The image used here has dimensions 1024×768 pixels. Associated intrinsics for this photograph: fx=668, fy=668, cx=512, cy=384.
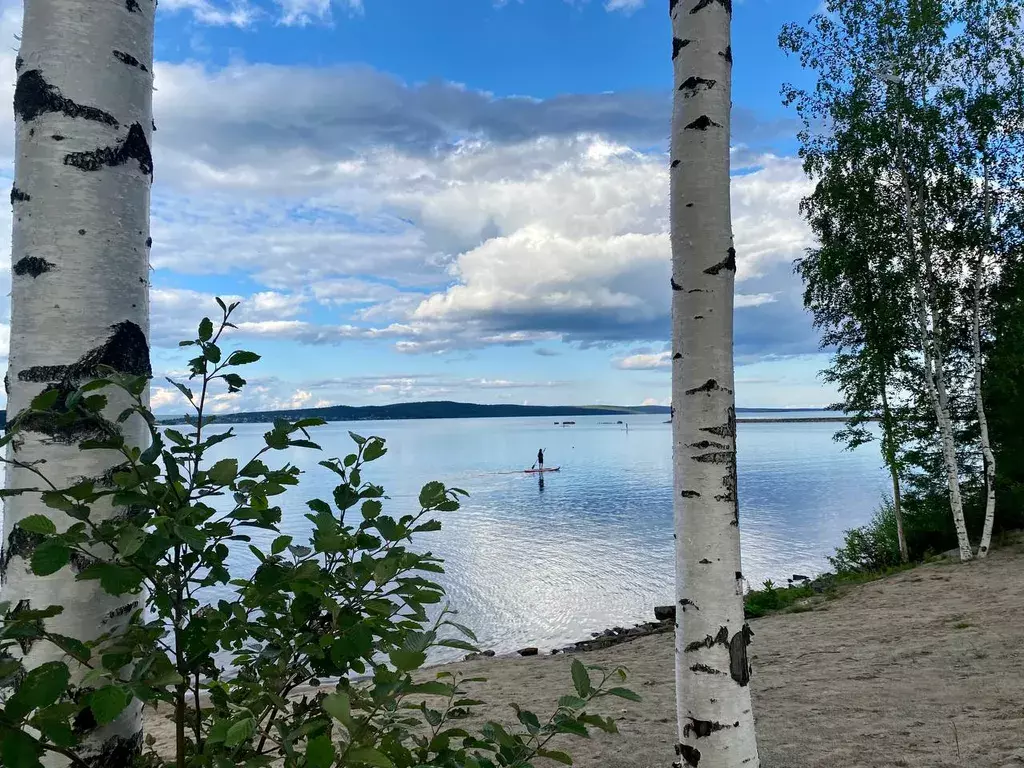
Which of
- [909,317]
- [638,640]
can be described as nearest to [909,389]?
[909,317]

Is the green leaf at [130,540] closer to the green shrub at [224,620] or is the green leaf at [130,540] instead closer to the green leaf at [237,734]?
the green shrub at [224,620]

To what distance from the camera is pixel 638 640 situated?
36.0 ft

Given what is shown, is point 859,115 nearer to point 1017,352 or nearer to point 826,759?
point 1017,352

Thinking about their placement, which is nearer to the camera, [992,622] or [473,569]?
[992,622]

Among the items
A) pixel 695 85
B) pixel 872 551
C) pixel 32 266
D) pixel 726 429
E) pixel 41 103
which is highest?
pixel 695 85

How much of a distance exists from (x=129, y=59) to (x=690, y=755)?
119 inches

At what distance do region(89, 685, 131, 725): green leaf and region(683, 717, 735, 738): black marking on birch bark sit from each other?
221 centimetres

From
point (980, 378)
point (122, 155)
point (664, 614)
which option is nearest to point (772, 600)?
point (664, 614)

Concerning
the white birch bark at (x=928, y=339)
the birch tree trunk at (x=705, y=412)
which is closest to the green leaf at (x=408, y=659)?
the birch tree trunk at (x=705, y=412)

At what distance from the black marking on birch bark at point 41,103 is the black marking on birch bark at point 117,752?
4.86 feet

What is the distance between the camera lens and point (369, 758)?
44.6 inches

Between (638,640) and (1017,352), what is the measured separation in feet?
30.6

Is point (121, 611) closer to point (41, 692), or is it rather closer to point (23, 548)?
point (23, 548)

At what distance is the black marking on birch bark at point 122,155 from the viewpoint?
1.64 metres
